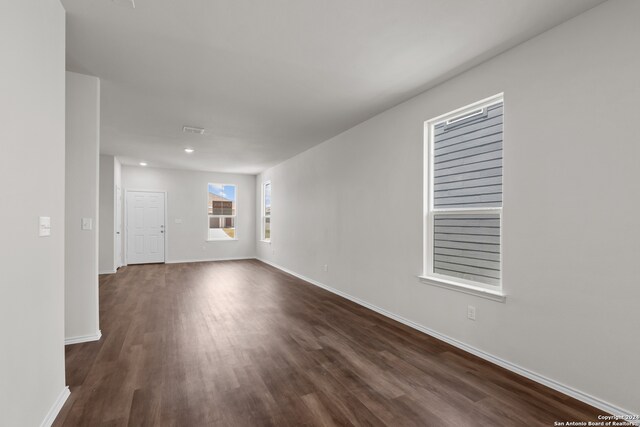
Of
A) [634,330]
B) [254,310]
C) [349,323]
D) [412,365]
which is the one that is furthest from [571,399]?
[254,310]

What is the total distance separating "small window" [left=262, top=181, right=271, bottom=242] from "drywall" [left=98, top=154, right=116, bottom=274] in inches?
141

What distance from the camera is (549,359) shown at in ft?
7.26

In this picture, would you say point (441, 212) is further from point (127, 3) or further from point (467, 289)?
point (127, 3)

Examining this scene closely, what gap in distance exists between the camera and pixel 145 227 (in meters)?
7.98

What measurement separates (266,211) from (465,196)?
634 cm

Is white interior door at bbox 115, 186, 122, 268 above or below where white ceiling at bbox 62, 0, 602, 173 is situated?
below

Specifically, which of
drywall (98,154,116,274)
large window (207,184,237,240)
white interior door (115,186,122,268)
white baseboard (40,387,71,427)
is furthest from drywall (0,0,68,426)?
large window (207,184,237,240)

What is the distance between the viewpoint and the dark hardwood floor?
1.88m

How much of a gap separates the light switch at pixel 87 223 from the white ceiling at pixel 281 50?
143cm

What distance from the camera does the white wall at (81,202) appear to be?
293 centimetres

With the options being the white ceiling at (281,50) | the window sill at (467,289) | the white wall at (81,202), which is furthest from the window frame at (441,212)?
the white wall at (81,202)

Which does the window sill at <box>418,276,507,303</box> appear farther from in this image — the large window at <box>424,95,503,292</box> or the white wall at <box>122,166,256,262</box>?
the white wall at <box>122,166,256,262</box>

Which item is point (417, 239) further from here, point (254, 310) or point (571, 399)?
point (254, 310)

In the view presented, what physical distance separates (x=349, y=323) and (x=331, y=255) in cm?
170
